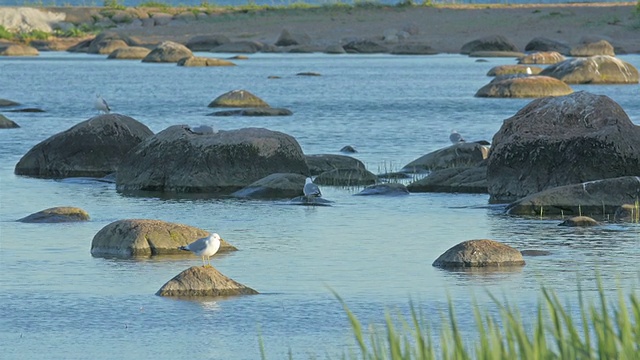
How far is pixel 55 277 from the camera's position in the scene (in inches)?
648

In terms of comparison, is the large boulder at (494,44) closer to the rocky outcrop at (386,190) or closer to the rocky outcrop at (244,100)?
the rocky outcrop at (244,100)

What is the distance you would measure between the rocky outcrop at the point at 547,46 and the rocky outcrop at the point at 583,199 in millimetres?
60684

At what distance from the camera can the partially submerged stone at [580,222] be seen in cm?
2028

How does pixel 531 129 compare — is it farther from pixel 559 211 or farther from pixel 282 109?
pixel 282 109

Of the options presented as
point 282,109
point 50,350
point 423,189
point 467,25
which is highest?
point 467,25

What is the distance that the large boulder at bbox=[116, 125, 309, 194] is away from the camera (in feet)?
83.0

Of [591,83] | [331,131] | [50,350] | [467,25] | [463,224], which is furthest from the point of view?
[467,25]

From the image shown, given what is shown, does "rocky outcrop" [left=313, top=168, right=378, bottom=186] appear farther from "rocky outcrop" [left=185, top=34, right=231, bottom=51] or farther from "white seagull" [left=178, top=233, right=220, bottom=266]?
"rocky outcrop" [left=185, top=34, right=231, bottom=51]

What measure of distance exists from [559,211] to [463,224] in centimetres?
162

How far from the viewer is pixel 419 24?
10206 centimetres

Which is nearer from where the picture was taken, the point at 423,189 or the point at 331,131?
the point at 423,189

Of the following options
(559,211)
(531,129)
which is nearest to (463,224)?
(559,211)

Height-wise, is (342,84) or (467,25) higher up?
(467,25)

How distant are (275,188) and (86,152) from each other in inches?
208
